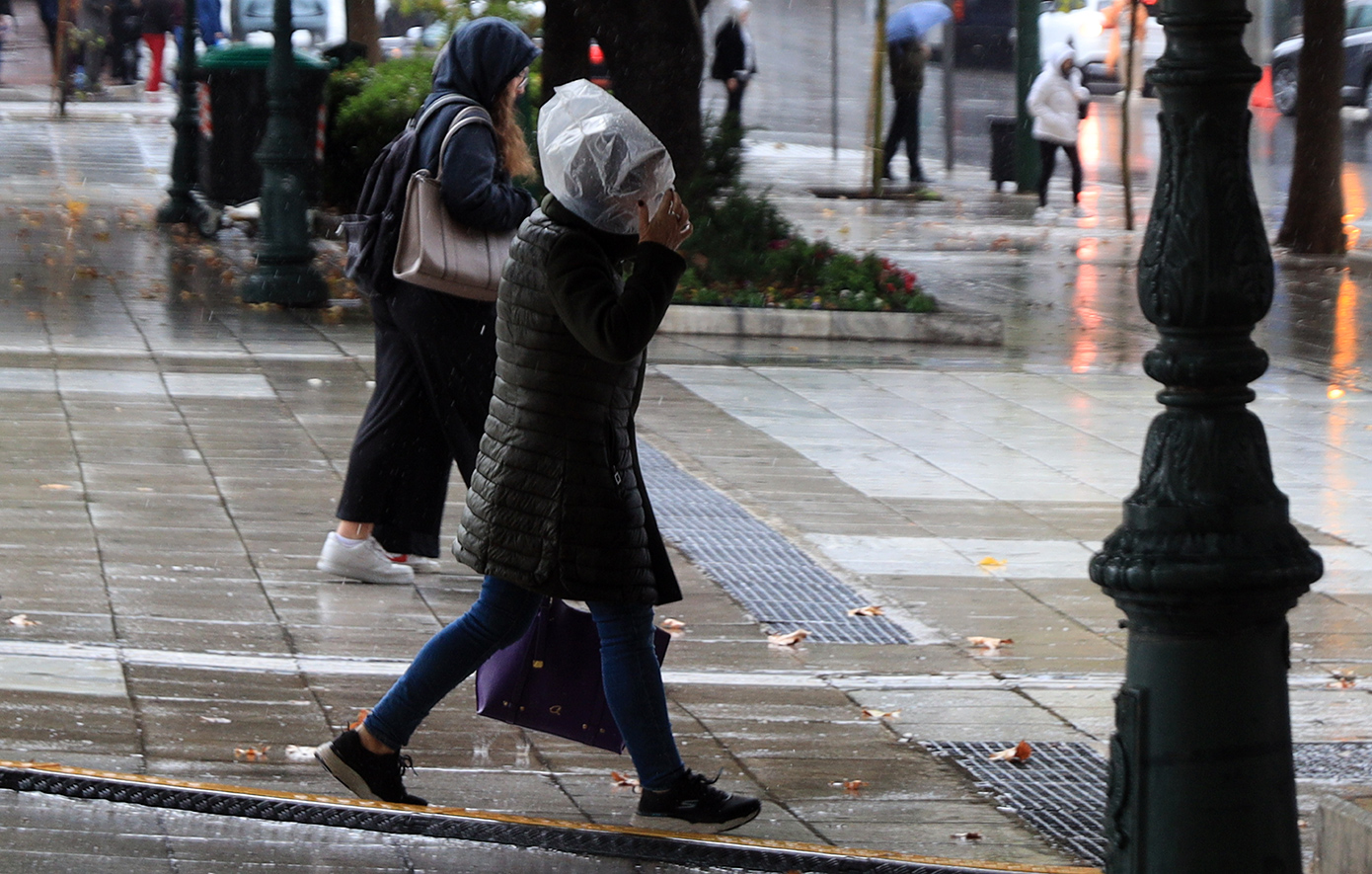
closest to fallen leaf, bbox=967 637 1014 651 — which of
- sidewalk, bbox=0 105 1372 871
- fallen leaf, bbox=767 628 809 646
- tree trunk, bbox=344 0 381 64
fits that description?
sidewalk, bbox=0 105 1372 871

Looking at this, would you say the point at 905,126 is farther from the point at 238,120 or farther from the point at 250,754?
the point at 250,754

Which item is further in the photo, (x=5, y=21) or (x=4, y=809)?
(x=5, y=21)

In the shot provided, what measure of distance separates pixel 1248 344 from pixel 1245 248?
6.6 inches

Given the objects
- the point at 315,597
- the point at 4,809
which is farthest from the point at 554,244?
the point at 315,597

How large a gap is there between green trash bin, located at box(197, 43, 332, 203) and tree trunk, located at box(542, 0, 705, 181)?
103 inches

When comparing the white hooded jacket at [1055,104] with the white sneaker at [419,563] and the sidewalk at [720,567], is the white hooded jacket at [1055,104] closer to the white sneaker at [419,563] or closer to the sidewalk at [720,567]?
the sidewalk at [720,567]

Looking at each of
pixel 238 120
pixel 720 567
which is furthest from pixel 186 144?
pixel 720 567

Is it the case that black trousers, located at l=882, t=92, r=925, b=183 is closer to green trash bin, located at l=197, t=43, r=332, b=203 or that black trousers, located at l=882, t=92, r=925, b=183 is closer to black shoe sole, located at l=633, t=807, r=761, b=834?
green trash bin, located at l=197, t=43, r=332, b=203

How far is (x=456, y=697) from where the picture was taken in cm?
578

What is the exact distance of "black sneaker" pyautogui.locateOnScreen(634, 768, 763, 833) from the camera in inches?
180

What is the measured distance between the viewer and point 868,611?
688 cm

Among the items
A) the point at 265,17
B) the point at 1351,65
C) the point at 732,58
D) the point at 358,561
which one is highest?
the point at 265,17

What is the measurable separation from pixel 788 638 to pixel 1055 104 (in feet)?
54.3

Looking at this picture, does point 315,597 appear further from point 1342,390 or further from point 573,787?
point 1342,390
